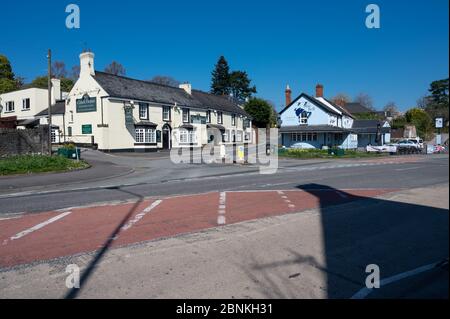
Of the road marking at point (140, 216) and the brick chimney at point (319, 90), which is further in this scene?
the brick chimney at point (319, 90)

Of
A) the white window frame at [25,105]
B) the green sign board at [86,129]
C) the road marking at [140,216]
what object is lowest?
the road marking at [140,216]

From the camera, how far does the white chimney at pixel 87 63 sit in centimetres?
3788

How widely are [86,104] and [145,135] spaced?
719 cm

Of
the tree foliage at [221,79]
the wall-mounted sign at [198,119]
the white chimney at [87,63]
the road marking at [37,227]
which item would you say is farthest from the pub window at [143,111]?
Answer: the tree foliage at [221,79]

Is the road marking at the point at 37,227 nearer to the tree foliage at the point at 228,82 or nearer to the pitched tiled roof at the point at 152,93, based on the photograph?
the pitched tiled roof at the point at 152,93

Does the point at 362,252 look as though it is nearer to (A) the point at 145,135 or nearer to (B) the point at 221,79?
(A) the point at 145,135

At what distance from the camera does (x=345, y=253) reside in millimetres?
5707

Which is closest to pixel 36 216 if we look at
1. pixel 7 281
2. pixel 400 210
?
pixel 7 281

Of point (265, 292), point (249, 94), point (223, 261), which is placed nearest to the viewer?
point (265, 292)

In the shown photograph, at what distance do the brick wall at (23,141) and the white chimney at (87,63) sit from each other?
44.3ft

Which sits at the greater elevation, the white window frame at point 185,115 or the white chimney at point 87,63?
the white chimney at point 87,63

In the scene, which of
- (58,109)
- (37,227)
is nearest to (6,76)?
(58,109)
